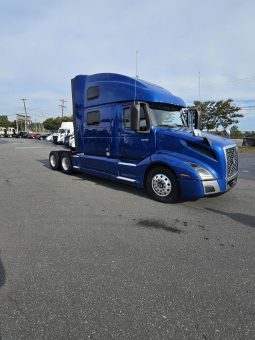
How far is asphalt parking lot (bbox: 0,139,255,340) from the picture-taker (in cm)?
225

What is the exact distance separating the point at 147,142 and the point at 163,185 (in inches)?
45.0

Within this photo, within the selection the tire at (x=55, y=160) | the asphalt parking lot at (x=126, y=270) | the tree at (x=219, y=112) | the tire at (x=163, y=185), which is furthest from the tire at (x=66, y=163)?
the tree at (x=219, y=112)

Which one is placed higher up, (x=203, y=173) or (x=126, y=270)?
(x=203, y=173)

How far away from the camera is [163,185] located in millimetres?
5922

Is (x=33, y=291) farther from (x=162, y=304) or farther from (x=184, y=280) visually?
(x=184, y=280)

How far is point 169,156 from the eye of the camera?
5.82 meters

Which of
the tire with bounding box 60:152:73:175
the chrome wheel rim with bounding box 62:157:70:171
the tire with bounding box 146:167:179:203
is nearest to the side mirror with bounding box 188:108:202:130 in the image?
the tire with bounding box 146:167:179:203

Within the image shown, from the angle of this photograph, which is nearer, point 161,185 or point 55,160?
point 161,185

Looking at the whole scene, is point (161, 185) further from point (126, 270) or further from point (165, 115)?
point (126, 270)

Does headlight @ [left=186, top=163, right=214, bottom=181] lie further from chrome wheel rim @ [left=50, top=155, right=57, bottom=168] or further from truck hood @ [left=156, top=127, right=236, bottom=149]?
chrome wheel rim @ [left=50, top=155, right=57, bottom=168]

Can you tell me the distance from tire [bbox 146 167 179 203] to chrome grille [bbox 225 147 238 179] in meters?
1.18

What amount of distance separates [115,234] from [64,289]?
4.87 ft

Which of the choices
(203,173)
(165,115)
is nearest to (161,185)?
(203,173)

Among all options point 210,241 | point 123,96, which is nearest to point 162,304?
point 210,241
